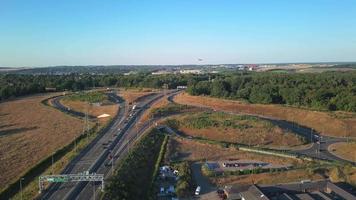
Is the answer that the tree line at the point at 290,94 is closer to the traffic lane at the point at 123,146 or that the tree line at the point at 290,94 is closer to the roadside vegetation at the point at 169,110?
the roadside vegetation at the point at 169,110

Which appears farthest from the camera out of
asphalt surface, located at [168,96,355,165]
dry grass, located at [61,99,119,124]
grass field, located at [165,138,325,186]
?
dry grass, located at [61,99,119,124]

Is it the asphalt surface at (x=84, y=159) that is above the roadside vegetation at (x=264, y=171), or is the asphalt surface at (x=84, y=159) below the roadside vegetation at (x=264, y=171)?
above

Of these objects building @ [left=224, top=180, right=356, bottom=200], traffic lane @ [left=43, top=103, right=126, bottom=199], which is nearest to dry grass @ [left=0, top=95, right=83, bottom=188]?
traffic lane @ [left=43, top=103, right=126, bottom=199]

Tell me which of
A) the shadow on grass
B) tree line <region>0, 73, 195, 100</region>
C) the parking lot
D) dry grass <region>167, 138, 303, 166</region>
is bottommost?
the parking lot

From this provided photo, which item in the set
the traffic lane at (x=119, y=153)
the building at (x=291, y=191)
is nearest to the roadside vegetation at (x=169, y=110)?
the traffic lane at (x=119, y=153)

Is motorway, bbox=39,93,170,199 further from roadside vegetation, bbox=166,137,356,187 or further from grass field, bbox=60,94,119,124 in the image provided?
roadside vegetation, bbox=166,137,356,187

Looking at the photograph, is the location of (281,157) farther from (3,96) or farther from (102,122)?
(3,96)

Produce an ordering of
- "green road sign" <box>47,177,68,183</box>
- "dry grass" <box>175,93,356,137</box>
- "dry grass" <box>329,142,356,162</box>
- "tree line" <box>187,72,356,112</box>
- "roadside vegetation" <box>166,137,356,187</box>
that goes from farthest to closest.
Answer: "tree line" <box>187,72,356,112</box>, "dry grass" <box>175,93,356,137</box>, "dry grass" <box>329,142,356,162</box>, "roadside vegetation" <box>166,137,356,187</box>, "green road sign" <box>47,177,68,183</box>

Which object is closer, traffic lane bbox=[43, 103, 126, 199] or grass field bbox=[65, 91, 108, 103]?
traffic lane bbox=[43, 103, 126, 199]
